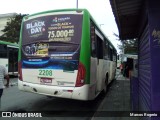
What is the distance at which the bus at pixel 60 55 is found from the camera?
9086 millimetres

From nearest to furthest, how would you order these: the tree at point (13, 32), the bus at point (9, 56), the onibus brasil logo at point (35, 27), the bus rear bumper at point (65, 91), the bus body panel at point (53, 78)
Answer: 1. the bus rear bumper at point (65, 91)
2. the bus body panel at point (53, 78)
3. the onibus brasil logo at point (35, 27)
4. the bus at point (9, 56)
5. the tree at point (13, 32)

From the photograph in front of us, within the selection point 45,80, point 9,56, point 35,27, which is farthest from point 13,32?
point 45,80

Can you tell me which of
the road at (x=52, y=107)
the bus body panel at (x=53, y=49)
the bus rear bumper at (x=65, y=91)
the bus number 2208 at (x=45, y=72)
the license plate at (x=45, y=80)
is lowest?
the road at (x=52, y=107)

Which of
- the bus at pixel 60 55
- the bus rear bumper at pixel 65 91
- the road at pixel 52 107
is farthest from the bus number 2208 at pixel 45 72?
the road at pixel 52 107

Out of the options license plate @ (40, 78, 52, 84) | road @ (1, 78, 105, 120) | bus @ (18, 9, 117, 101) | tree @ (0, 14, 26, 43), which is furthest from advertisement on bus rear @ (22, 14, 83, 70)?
tree @ (0, 14, 26, 43)

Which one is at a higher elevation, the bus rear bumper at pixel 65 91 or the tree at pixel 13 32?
the tree at pixel 13 32


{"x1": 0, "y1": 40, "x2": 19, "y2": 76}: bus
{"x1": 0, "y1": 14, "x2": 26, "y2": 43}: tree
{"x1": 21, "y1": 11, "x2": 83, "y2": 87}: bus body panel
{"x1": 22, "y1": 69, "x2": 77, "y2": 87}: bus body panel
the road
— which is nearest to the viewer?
{"x1": 22, "y1": 69, "x2": 77, "y2": 87}: bus body panel

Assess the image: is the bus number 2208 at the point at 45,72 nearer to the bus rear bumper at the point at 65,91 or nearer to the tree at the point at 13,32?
the bus rear bumper at the point at 65,91

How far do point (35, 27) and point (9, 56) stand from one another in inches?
635

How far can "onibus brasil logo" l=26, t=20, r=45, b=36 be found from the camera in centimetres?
990

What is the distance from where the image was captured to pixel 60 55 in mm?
9406

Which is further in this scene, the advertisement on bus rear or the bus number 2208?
the bus number 2208

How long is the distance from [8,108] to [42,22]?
3.04m

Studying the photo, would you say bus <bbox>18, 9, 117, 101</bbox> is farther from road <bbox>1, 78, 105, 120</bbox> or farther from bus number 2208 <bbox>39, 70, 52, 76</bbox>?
road <bbox>1, 78, 105, 120</bbox>
